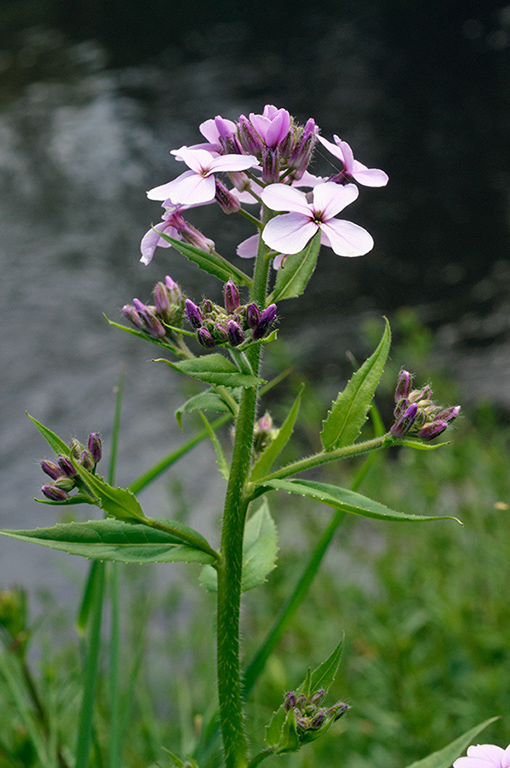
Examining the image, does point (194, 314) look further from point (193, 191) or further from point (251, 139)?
point (251, 139)

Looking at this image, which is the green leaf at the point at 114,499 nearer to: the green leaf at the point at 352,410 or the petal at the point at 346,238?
the green leaf at the point at 352,410

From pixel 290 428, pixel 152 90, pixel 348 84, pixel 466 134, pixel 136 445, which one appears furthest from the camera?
pixel 152 90

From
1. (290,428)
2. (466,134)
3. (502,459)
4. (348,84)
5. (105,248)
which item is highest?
(348,84)

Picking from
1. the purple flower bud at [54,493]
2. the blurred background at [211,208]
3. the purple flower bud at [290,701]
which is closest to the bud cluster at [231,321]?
the purple flower bud at [54,493]

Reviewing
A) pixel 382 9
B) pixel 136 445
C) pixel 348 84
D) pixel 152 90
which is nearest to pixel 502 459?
pixel 136 445

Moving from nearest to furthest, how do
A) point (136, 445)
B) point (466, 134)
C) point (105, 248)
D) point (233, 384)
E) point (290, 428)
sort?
point (233, 384), point (290, 428), point (136, 445), point (105, 248), point (466, 134)

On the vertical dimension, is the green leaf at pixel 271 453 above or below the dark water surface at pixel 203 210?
below

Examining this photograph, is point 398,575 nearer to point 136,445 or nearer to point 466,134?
point 136,445
